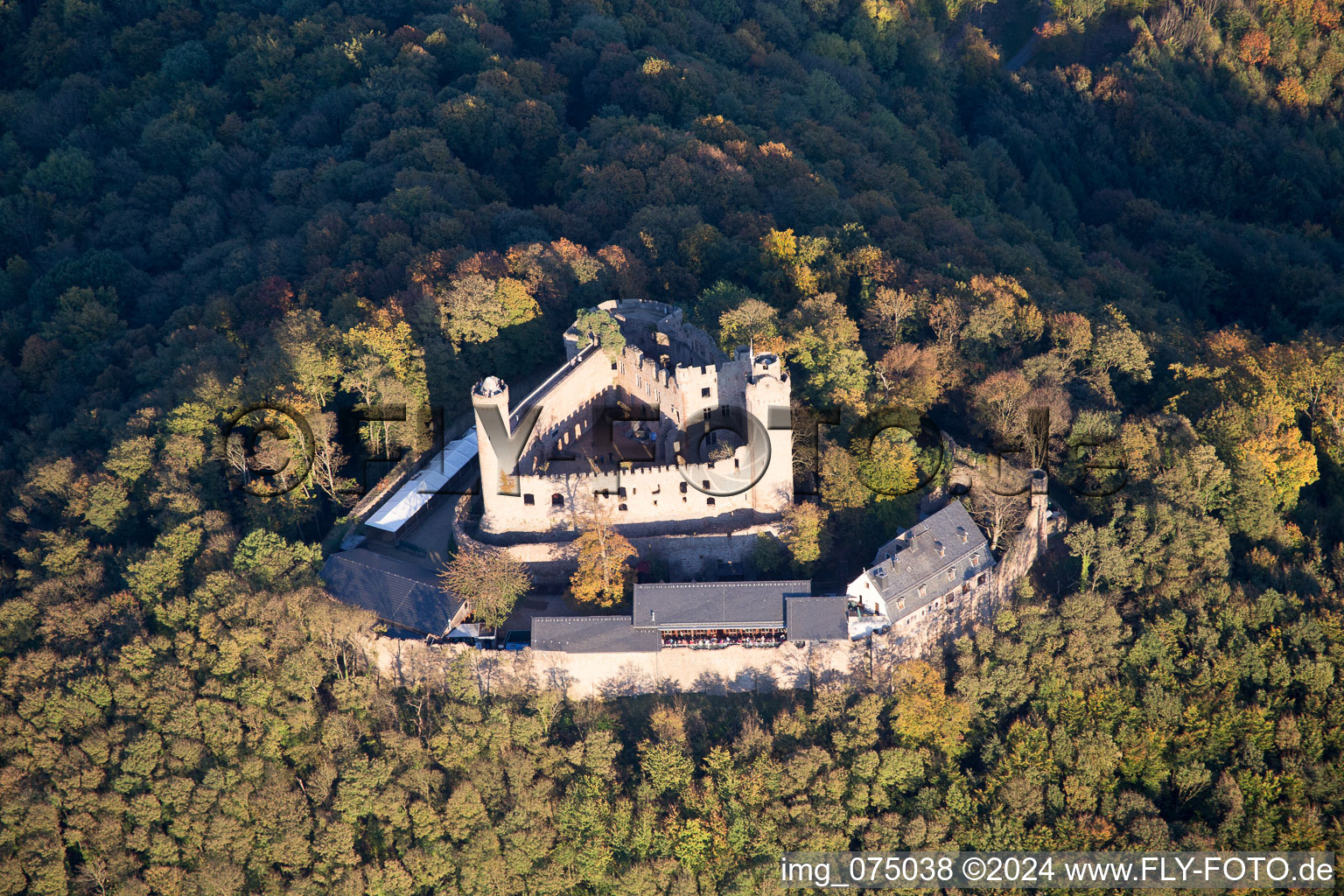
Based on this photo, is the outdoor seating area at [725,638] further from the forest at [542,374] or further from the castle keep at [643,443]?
the castle keep at [643,443]

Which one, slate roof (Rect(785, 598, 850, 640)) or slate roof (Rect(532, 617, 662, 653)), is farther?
slate roof (Rect(532, 617, 662, 653))

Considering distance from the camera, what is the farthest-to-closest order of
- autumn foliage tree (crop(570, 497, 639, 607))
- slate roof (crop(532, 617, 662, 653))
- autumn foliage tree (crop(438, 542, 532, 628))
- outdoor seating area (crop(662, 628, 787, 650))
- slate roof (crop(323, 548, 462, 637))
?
slate roof (crop(323, 548, 462, 637))
autumn foliage tree (crop(570, 497, 639, 607))
outdoor seating area (crop(662, 628, 787, 650))
autumn foliage tree (crop(438, 542, 532, 628))
slate roof (crop(532, 617, 662, 653))

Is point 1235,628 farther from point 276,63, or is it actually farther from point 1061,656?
point 276,63

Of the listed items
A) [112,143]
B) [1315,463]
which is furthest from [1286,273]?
[112,143]

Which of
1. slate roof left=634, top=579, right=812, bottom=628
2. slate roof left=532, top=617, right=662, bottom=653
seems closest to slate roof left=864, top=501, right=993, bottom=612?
slate roof left=634, top=579, right=812, bottom=628

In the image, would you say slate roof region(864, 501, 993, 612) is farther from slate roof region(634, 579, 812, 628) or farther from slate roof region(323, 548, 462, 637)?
slate roof region(323, 548, 462, 637)

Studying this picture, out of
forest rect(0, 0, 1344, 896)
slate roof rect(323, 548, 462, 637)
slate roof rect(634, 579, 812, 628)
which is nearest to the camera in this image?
forest rect(0, 0, 1344, 896)

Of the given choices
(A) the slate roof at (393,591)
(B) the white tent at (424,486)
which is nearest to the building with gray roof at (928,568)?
(A) the slate roof at (393,591)
